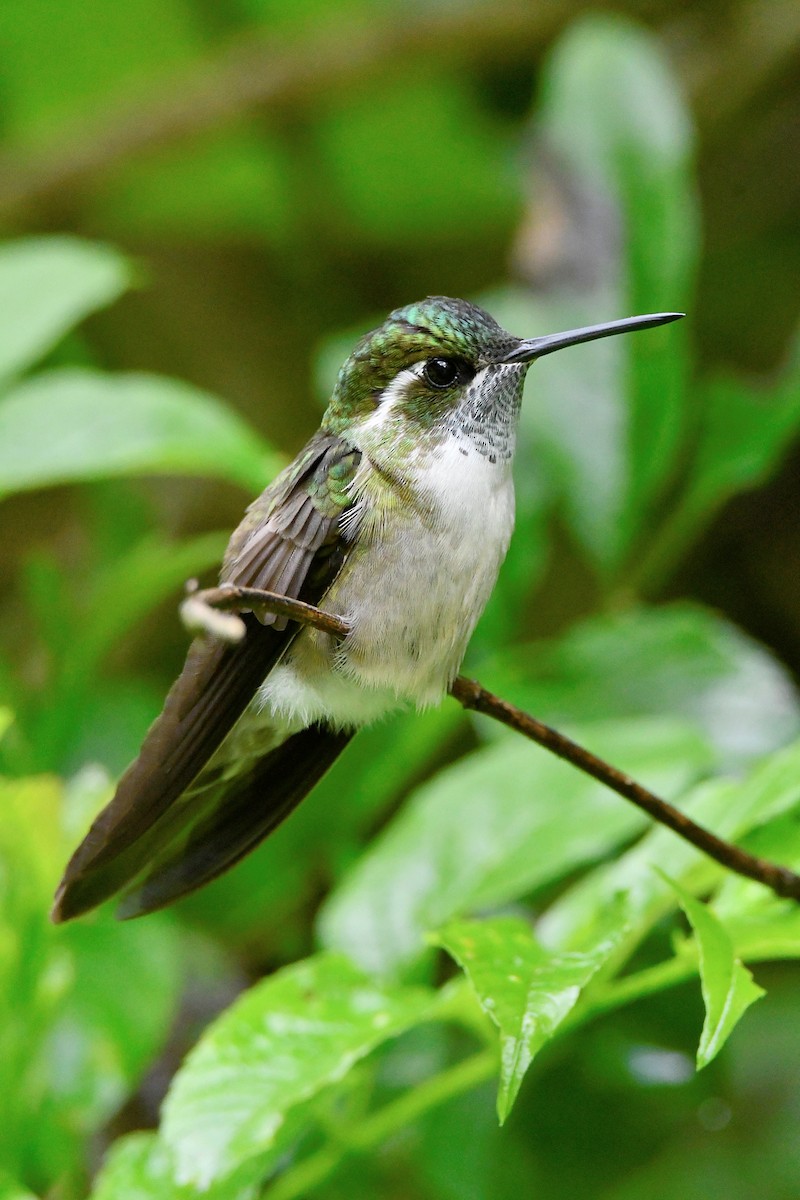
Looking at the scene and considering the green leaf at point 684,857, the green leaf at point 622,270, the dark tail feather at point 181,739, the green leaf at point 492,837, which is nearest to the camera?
the dark tail feather at point 181,739

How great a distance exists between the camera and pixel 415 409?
148 centimetres

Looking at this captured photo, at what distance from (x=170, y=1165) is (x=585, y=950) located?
1.71ft

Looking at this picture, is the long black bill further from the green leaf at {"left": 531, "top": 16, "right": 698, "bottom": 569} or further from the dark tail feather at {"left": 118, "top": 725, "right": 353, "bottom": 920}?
the green leaf at {"left": 531, "top": 16, "right": 698, "bottom": 569}

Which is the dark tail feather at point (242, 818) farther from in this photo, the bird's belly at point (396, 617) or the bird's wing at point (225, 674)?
the bird's belly at point (396, 617)

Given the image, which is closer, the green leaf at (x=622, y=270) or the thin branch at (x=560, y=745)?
the thin branch at (x=560, y=745)

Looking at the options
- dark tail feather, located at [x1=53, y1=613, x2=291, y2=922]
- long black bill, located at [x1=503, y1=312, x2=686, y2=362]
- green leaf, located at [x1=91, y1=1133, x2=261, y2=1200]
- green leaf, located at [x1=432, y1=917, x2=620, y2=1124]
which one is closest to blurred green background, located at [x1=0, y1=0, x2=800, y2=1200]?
green leaf, located at [x1=91, y1=1133, x2=261, y2=1200]

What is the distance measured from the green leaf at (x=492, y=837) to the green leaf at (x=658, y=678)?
0.27m

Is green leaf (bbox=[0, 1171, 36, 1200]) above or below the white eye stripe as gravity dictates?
below

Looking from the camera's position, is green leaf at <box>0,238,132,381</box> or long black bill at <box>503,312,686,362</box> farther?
green leaf at <box>0,238,132,381</box>

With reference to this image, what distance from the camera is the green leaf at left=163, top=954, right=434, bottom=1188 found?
4.05 feet

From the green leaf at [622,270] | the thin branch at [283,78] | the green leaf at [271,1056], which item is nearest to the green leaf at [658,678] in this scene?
the green leaf at [622,270]

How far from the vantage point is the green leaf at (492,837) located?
65.6 inches

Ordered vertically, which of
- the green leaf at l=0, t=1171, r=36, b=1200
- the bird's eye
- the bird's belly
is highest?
the bird's eye

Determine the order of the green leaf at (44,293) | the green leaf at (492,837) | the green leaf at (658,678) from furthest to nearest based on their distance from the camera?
the green leaf at (658,678) → the green leaf at (44,293) → the green leaf at (492,837)
